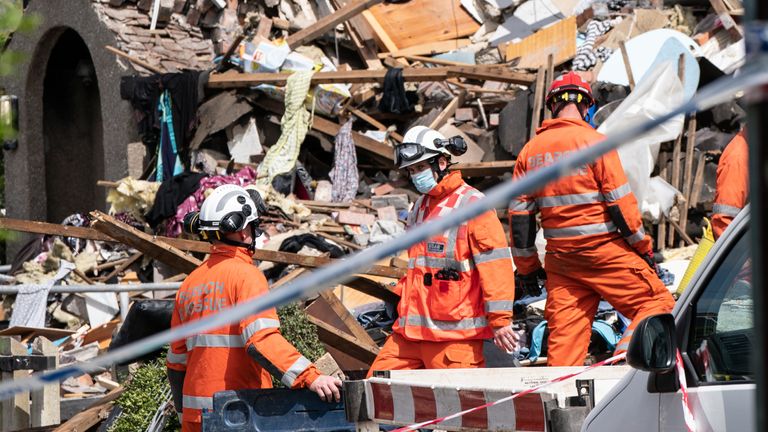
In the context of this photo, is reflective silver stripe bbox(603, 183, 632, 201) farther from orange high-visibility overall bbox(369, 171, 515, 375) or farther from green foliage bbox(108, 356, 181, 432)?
green foliage bbox(108, 356, 181, 432)

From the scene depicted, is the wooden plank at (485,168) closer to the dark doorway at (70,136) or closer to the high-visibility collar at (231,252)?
the high-visibility collar at (231,252)

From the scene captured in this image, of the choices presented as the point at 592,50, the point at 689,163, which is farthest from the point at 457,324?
the point at 592,50

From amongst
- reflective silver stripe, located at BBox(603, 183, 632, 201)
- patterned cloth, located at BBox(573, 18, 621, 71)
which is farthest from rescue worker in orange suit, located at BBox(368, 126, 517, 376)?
patterned cloth, located at BBox(573, 18, 621, 71)

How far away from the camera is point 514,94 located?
14.7 metres

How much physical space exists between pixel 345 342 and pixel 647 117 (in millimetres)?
4570

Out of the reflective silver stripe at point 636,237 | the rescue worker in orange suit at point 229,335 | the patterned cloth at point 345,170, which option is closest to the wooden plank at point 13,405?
the rescue worker in orange suit at point 229,335

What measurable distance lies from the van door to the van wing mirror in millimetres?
165

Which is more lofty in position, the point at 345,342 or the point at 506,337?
the point at 506,337

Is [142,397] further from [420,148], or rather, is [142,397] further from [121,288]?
[121,288]

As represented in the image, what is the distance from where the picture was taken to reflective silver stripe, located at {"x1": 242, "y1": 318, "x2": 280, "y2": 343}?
5008 mm

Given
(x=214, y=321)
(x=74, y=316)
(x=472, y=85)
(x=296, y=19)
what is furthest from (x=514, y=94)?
(x=214, y=321)

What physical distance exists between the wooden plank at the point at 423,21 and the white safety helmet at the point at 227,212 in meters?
12.1

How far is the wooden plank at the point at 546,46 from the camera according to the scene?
598 inches

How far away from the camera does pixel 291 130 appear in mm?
14422
